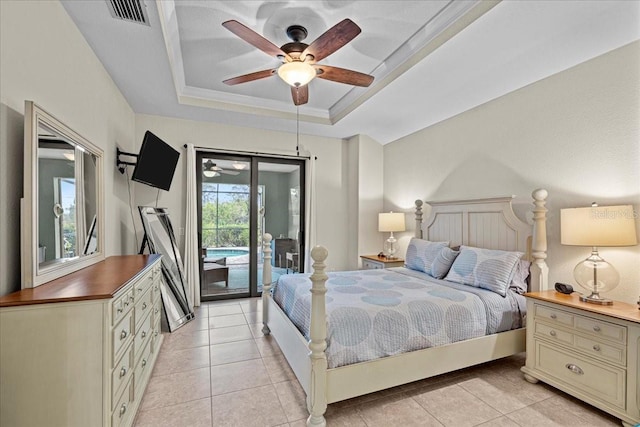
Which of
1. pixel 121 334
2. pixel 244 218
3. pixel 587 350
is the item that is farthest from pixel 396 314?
pixel 244 218

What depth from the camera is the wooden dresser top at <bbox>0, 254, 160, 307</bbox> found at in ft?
4.47

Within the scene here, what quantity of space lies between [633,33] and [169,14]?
137 inches

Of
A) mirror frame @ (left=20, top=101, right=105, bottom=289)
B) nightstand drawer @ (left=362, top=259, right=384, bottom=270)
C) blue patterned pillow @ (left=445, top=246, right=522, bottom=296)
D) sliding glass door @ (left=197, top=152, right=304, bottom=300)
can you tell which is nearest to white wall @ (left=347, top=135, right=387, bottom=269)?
nightstand drawer @ (left=362, top=259, right=384, bottom=270)

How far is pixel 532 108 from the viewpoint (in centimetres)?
290

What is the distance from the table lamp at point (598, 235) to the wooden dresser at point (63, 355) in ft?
10.1

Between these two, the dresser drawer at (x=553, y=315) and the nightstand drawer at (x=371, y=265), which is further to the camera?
the nightstand drawer at (x=371, y=265)

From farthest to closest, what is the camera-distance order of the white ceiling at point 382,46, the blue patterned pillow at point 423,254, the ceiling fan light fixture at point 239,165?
the ceiling fan light fixture at point 239,165
the blue patterned pillow at point 423,254
the white ceiling at point 382,46

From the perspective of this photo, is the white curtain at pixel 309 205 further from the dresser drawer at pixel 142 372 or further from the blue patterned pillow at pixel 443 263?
the dresser drawer at pixel 142 372

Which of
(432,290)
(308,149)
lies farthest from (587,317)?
(308,149)

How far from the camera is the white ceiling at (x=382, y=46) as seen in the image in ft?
6.79

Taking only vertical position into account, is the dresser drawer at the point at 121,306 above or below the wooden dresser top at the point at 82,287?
below

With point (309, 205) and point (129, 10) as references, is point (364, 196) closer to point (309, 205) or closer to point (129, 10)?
point (309, 205)

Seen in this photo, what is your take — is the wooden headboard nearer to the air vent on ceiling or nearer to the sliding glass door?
the sliding glass door

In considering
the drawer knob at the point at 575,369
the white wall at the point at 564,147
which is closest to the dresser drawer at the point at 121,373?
the drawer knob at the point at 575,369
